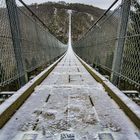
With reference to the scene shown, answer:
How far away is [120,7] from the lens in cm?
516

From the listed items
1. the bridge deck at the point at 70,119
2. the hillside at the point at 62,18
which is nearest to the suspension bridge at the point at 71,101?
the bridge deck at the point at 70,119

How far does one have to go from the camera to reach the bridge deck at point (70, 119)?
2512 millimetres

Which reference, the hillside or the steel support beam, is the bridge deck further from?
the hillside

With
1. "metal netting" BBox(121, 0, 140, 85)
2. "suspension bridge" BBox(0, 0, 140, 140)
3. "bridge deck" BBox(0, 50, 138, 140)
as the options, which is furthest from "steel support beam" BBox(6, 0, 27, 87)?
"metal netting" BBox(121, 0, 140, 85)

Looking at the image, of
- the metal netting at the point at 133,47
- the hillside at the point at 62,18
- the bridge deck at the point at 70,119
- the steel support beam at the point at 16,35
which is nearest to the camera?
the bridge deck at the point at 70,119

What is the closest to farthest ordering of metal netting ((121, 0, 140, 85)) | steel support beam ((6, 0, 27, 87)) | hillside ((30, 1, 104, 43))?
1. metal netting ((121, 0, 140, 85))
2. steel support beam ((6, 0, 27, 87))
3. hillside ((30, 1, 104, 43))

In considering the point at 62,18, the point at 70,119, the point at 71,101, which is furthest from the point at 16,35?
the point at 62,18

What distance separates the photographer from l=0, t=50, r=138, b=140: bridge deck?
8.24ft

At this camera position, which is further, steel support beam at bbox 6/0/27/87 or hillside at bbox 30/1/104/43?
hillside at bbox 30/1/104/43

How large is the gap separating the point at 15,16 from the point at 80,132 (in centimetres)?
327

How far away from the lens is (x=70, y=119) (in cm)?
297

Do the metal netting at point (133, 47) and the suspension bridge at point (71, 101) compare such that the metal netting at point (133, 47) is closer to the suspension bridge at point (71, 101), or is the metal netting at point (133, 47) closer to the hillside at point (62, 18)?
the suspension bridge at point (71, 101)

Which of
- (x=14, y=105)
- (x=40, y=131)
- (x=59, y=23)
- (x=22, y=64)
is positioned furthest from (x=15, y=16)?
(x=59, y=23)

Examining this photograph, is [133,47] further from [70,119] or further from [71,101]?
[70,119]
